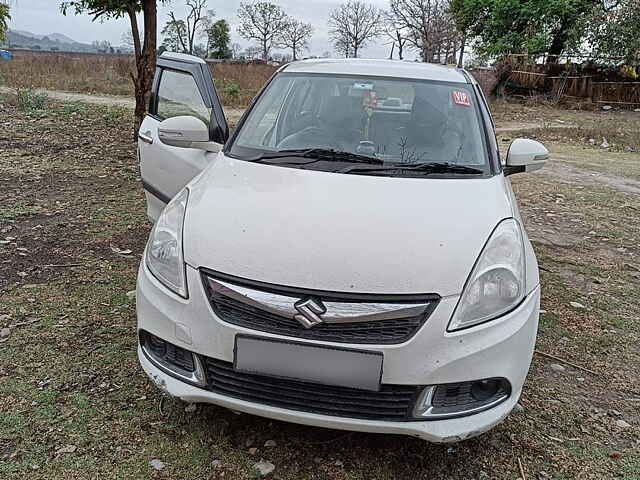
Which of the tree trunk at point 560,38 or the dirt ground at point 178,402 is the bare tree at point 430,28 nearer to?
the tree trunk at point 560,38

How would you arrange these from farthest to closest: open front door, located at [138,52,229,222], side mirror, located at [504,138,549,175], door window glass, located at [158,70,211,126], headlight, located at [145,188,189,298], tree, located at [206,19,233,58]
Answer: tree, located at [206,19,233,58] → door window glass, located at [158,70,211,126] → open front door, located at [138,52,229,222] → side mirror, located at [504,138,549,175] → headlight, located at [145,188,189,298]

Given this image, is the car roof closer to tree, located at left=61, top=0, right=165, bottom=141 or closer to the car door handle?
the car door handle

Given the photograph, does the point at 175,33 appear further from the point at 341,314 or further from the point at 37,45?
the point at 341,314

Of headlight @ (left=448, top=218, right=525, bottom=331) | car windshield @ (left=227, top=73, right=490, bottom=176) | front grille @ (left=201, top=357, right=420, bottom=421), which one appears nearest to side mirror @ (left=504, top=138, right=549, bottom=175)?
car windshield @ (left=227, top=73, right=490, bottom=176)

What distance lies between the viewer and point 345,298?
1926mm

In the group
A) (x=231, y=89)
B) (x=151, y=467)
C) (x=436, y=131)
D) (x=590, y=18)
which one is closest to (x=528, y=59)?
(x=590, y=18)

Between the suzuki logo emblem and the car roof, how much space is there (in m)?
1.88

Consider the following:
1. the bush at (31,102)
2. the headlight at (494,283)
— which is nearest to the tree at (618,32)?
the bush at (31,102)

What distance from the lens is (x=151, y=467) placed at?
2135mm

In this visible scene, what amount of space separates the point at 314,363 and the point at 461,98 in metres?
2.02

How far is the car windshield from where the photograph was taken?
9.27 feet

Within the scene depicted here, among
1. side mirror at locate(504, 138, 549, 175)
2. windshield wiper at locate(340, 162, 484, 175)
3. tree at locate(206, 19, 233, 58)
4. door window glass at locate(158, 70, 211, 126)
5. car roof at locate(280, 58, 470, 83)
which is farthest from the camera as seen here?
tree at locate(206, 19, 233, 58)

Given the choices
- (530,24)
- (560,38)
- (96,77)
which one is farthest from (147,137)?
(560,38)

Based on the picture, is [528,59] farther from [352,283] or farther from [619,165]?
[352,283]
